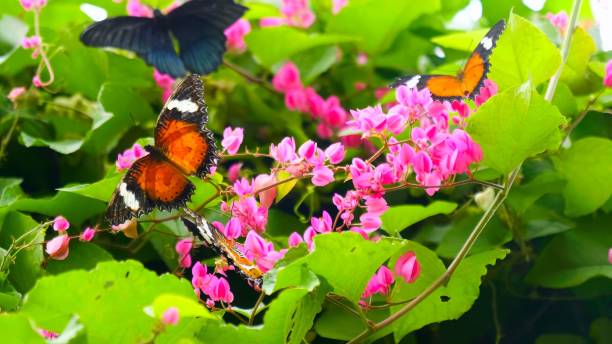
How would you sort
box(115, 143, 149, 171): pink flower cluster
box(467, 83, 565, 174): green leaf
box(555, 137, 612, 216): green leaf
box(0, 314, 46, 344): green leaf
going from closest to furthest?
box(0, 314, 46, 344): green leaf
box(467, 83, 565, 174): green leaf
box(115, 143, 149, 171): pink flower cluster
box(555, 137, 612, 216): green leaf

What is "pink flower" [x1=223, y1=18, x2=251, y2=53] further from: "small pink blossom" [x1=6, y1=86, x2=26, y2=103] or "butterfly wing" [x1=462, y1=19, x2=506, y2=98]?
"butterfly wing" [x1=462, y1=19, x2=506, y2=98]

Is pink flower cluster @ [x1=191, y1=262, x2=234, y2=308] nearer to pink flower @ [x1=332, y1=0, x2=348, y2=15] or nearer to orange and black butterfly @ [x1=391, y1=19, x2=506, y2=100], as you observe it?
orange and black butterfly @ [x1=391, y1=19, x2=506, y2=100]

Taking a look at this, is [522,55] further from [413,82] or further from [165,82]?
[165,82]

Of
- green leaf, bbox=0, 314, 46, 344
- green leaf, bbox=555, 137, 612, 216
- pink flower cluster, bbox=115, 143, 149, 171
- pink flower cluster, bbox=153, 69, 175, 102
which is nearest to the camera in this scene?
green leaf, bbox=0, 314, 46, 344

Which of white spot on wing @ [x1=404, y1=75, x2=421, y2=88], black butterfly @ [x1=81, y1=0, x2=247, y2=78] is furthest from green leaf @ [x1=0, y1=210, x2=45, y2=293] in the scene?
white spot on wing @ [x1=404, y1=75, x2=421, y2=88]

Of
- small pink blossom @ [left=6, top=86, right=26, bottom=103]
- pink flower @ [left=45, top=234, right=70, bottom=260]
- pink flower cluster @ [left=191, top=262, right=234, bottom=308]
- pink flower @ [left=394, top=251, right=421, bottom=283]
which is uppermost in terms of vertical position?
pink flower @ [left=394, top=251, right=421, bottom=283]

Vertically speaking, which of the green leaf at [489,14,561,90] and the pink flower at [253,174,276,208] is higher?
the green leaf at [489,14,561,90]

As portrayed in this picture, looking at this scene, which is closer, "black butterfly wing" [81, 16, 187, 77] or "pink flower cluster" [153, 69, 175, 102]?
"black butterfly wing" [81, 16, 187, 77]
